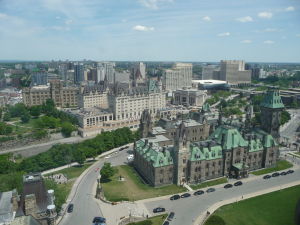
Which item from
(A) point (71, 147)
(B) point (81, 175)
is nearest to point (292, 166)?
(B) point (81, 175)

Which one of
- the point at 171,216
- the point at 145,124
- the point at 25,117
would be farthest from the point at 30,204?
the point at 25,117

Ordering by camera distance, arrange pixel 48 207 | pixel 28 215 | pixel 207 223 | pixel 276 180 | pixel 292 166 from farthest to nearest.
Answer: pixel 292 166, pixel 276 180, pixel 207 223, pixel 48 207, pixel 28 215

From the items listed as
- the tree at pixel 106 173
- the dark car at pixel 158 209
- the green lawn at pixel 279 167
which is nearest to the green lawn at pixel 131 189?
the tree at pixel 106 173

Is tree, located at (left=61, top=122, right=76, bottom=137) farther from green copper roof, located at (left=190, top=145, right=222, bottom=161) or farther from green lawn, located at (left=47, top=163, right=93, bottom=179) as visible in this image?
green copper roof, located at (left=190, top=145, right=222, bottom=161)

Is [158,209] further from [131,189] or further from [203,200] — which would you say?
[131,189]

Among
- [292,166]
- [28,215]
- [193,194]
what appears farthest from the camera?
[292,166]

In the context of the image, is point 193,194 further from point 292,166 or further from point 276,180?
point 292,166

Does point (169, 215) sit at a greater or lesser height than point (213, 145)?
lesser

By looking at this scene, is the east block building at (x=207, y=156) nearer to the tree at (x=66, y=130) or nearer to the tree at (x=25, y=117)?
the tree at (x=66, y=130)

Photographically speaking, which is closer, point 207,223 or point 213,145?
point 207,223
